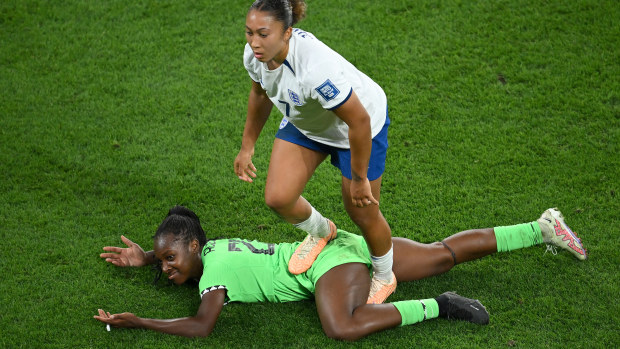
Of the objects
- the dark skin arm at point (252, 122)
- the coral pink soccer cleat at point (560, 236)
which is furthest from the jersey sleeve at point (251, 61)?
the coral pink soccer cleat at point (560, 236)

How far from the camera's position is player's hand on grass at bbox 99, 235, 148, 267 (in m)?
4.27

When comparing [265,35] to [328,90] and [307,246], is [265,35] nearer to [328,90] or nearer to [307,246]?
[328,90]

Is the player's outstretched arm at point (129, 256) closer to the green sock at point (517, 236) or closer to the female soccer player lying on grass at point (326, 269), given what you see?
the female soccer player lying on grass at point (326, 269)

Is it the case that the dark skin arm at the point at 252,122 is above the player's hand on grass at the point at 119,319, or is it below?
above

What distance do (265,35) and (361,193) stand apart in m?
0.86

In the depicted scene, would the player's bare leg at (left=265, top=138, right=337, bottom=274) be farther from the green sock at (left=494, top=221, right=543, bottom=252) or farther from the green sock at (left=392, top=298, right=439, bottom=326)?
the green sock at (left=494, top=221, right=543, bottom=252)

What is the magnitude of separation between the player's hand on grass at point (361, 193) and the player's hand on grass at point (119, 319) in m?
1.30

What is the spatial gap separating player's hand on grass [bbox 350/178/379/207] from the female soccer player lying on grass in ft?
1.87

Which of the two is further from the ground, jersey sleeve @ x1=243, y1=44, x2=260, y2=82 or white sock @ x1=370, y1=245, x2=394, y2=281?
jersey sleeve @ x1=243, y1=44, x2=260, y2=82

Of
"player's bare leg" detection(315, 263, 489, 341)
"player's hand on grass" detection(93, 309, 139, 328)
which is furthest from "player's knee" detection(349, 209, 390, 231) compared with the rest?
"player's hand on grass" detection(93, 309, 139, 328)

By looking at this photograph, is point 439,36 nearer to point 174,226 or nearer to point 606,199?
point 606,199

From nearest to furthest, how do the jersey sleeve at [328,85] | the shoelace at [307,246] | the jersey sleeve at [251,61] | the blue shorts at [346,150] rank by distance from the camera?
1. the jersey sleeve at [328,85]
2. the jersey sleeve at [251,61]
3. the blue shorts at [346,150]
4. the shoelace at [307,246]

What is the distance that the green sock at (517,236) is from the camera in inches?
163

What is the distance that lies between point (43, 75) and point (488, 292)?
4.13 meters
